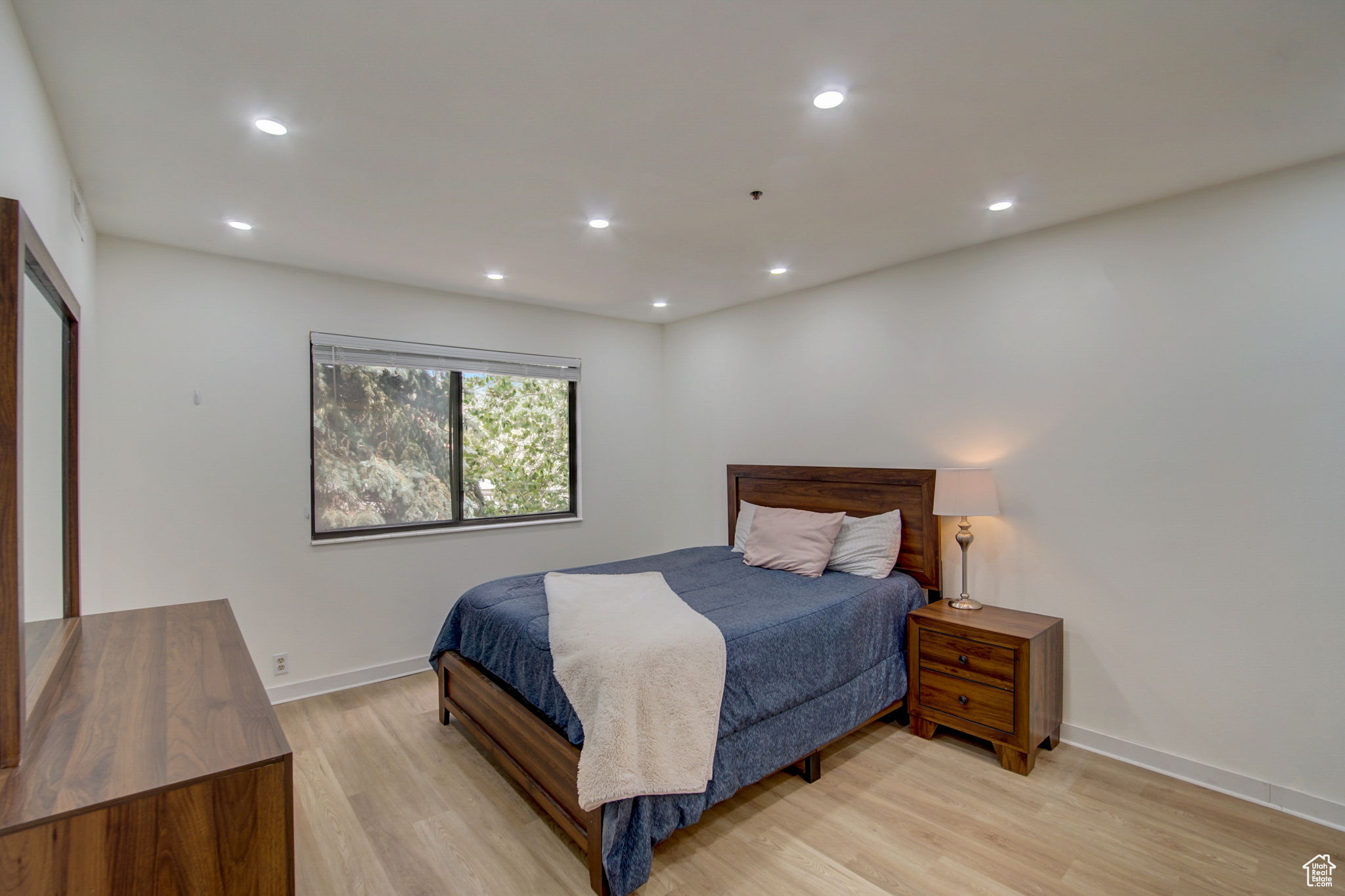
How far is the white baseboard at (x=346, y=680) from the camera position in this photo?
3.47 meters

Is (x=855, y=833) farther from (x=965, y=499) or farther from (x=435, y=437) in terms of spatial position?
(x=435, y=437)

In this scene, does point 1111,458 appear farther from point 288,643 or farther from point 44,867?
point 288,643

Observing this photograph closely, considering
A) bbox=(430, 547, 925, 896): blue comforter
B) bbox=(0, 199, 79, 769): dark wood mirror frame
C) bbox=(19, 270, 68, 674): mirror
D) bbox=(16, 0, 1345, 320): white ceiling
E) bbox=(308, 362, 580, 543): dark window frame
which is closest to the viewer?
bbox=(0, 199, 79, 769): dark wood mirror frame

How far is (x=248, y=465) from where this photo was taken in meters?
3.38

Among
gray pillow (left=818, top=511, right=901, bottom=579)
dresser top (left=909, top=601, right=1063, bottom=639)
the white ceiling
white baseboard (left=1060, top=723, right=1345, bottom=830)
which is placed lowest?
white baseboard (left=1060, top=723, right=1345, bottom=830)

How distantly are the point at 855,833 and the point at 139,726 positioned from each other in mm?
2200

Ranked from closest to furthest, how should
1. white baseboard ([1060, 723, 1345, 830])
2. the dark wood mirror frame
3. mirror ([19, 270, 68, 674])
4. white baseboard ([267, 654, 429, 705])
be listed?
the dark wood mirror frame, mirror ([19, 270, 68, 674]), white baseboard ([1060, 723, 1345, 830]), white baseboard ([267, 654, 429, 705])

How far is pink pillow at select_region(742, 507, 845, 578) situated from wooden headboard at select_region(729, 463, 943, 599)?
0.63ft

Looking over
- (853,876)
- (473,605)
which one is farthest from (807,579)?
(473,605)

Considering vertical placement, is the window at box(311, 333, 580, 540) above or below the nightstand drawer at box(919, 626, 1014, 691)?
above

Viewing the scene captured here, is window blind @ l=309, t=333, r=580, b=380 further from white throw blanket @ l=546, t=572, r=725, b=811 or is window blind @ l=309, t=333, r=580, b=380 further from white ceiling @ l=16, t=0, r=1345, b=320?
white throw blanket @ l=546, t=572, r=725, b=811

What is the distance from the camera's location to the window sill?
12.0 feet

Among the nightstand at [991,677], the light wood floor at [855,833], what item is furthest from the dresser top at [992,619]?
the light wood floor at [855,833]

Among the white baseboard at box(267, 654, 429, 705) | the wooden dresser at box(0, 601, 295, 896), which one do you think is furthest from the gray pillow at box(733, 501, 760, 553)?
the wooden dresser at box(0, 601, 295, 896)
